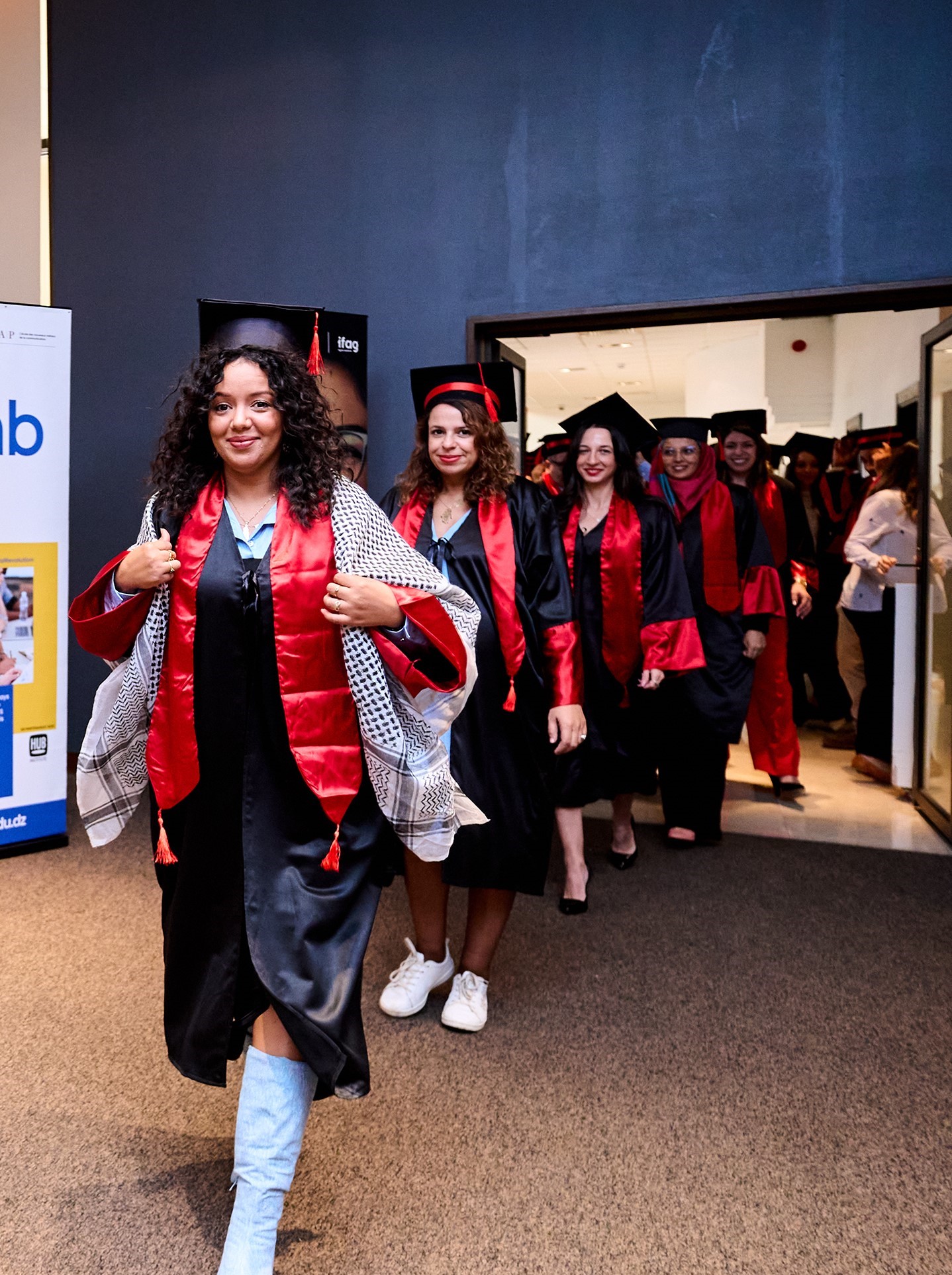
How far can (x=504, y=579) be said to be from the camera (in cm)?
257

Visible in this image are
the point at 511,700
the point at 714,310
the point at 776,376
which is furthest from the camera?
the point at 776,376

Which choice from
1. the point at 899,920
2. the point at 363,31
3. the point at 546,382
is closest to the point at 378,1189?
the point at 899,920

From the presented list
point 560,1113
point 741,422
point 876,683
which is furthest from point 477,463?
point 876,683

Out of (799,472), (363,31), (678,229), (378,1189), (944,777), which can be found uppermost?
(363,31)

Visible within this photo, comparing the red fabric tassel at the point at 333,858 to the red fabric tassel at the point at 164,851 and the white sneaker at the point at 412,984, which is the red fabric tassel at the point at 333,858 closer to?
the red fabric tassel at the point at 164,851

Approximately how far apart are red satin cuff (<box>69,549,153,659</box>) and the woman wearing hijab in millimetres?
3521

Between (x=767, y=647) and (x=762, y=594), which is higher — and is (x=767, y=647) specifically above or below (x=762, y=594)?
below

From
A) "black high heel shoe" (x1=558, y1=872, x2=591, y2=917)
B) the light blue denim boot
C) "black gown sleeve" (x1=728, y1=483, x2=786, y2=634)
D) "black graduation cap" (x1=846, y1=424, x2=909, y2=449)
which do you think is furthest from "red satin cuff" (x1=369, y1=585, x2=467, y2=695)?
"black graduation cap" (x1=846, y1=424, x2=909, y2=449)

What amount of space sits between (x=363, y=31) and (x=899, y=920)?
425 centimetres

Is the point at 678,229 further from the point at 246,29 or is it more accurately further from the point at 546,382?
the point at 546,382

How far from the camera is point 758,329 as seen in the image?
10.4 m

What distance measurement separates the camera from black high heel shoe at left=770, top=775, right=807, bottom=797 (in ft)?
16.2

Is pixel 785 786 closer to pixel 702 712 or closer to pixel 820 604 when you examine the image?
pixel 702 712

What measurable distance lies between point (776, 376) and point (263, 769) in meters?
10.0
